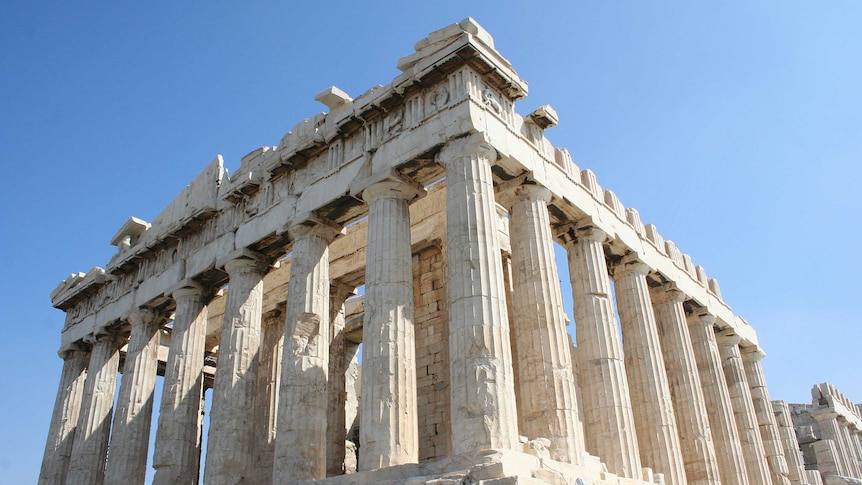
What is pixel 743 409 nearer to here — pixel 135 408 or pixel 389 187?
pixel 389 187

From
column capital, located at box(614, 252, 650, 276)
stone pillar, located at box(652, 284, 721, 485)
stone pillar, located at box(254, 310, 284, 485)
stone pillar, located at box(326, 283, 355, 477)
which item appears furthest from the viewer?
stone pillar, located at box(254, 310, 284, 485)

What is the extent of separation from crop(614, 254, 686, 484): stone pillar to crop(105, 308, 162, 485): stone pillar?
13431 mm

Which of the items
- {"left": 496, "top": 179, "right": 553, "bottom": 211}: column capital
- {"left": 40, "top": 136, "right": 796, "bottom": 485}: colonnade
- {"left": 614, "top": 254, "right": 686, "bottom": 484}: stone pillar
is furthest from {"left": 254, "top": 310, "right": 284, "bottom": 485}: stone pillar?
{"left": 614, "top": 254, "right": 686, "bottom": 484}: stone pillar

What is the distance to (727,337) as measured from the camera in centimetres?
2477

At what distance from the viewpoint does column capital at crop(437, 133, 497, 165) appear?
14297 millimetres

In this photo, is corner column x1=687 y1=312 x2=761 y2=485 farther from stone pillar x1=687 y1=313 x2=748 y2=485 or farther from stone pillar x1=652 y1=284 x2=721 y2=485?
stone pillar x1=652 y1=284 x2=721 y2=485

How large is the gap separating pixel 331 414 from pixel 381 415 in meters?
7.43

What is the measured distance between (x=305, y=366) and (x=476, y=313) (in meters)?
4.94

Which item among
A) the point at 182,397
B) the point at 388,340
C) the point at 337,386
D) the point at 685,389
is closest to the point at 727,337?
the point at 685,389

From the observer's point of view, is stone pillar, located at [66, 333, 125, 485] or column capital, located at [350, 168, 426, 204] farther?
stone pillar, located at [66, 333, 125, 485]

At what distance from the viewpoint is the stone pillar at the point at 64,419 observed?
2281 centimetres

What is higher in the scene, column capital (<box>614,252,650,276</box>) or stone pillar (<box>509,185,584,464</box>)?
column capital (<box>614,252,650,276</box>)

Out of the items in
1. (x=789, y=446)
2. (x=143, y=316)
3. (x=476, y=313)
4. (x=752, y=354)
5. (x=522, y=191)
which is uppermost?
(x=143, y=316)

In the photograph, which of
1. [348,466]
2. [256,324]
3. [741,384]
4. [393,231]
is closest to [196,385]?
[256,324]
